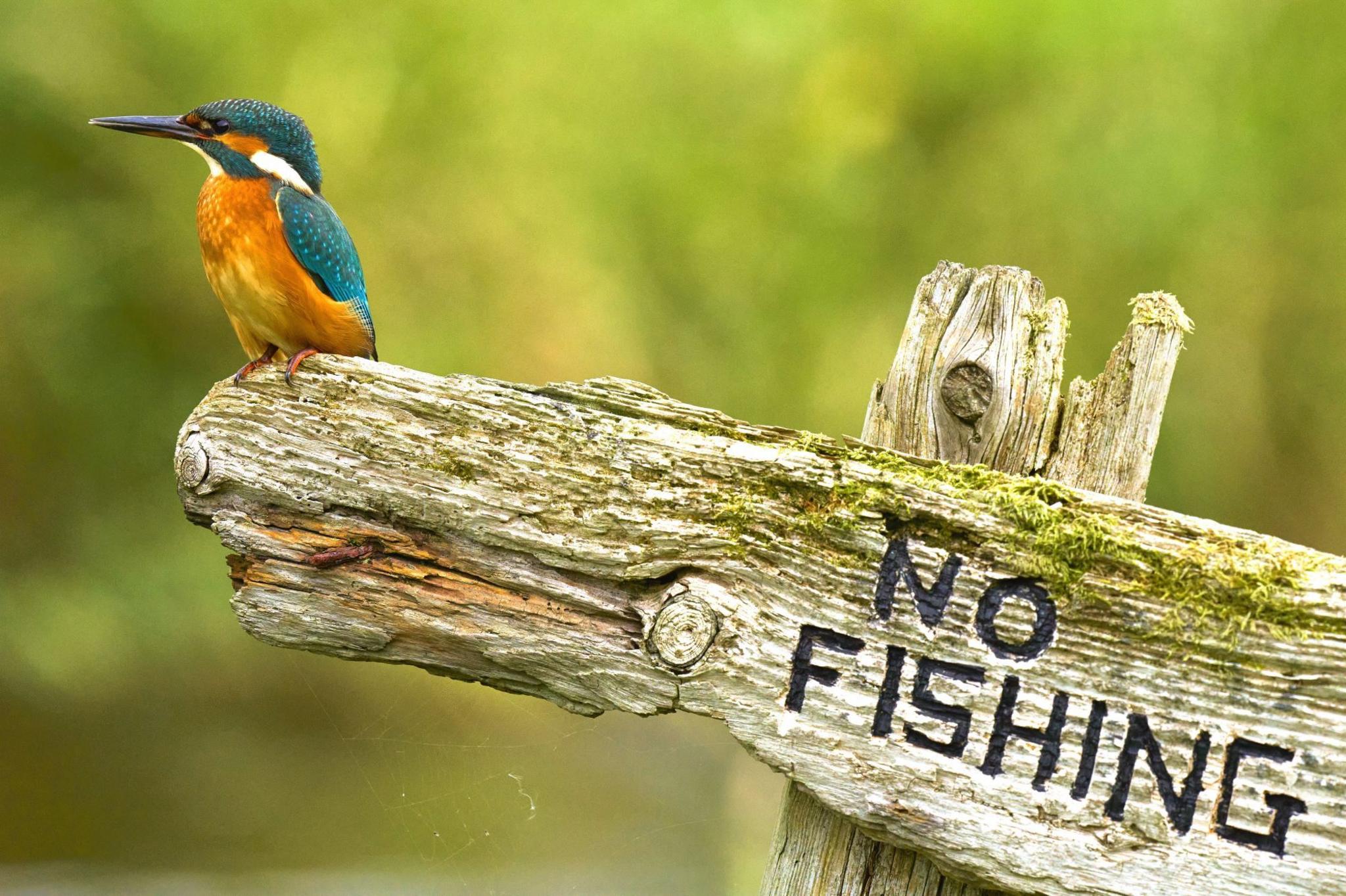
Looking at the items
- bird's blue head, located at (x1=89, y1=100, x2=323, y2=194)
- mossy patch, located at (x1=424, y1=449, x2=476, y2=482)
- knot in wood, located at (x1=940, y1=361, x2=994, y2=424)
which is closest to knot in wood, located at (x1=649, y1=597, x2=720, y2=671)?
mossy patch, located at (x1=424, y1=449, x2=476, y2=482)

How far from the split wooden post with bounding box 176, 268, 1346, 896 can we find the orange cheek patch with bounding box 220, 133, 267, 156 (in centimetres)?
83

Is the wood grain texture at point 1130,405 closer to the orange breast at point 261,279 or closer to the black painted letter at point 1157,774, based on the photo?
the black painted letter at point 1157,774

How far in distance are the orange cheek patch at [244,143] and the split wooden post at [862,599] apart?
2.74ft

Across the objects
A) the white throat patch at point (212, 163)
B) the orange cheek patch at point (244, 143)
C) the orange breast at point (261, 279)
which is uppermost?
the orange cheek patch at point (244, 143)

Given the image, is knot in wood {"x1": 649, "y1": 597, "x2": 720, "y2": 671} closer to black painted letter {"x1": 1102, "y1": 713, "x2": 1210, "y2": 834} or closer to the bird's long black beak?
black painted letter {"x1": 1102, "y1": 713, "x2": 1210, "y2": 834}

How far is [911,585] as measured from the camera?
1381 millimetres

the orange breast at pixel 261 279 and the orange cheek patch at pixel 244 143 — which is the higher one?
the orange cheek patch at pixel 244 143

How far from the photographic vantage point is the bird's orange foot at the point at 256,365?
160 cm

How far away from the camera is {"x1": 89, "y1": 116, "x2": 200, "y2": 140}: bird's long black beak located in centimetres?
196

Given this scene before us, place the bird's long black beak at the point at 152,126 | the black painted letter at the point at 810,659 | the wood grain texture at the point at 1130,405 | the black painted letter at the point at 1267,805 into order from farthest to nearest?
the bird's long black beak at the point at 152,126, the wood grain texture at the point at 1130,405, the black painted letter at the point at 810,659, the black painted letter at the point at 1267,805

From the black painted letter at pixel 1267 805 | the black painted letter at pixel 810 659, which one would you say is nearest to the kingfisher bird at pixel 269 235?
the black painted letter at pixel 810 659

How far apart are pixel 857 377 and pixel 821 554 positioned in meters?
5.01

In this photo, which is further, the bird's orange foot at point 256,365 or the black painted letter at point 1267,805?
the bird's orange foot at point 256,365

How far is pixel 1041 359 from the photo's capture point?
59.5 inches
